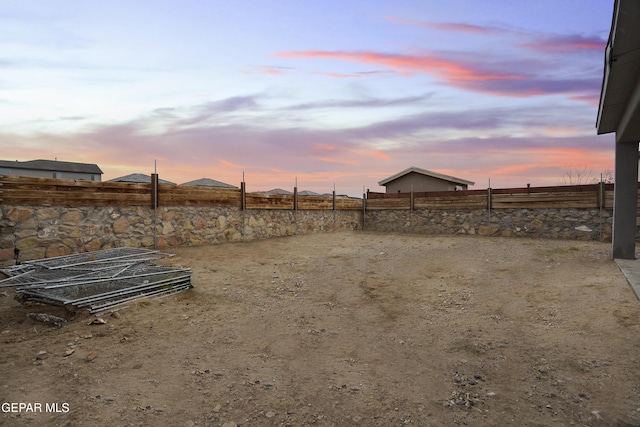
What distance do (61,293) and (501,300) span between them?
8.19m

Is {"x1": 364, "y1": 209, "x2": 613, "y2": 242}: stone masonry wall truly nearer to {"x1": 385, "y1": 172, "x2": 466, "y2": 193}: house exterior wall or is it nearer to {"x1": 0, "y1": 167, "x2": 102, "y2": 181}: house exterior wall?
{"x1": 385, "y1": 172, "x2": 466, "y2": 193}: house exterior wall

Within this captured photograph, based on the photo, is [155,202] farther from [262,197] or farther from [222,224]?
[262,197]

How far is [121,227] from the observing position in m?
10.5

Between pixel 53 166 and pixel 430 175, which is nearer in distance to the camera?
pixel 430 175

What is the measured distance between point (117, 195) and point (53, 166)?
38870 mm

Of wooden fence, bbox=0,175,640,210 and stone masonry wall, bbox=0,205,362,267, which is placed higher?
wooden fence, bbox=0,175,640,210

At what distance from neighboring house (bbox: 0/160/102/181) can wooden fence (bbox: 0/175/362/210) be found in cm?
3029

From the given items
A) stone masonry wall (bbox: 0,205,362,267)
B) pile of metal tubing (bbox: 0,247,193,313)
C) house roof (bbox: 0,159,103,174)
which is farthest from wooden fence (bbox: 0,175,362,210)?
house roof (bbox: 0,159,103,174)

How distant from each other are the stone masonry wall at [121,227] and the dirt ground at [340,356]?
2725 millimetres

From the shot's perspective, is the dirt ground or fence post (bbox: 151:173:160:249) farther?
fence post (bbox: 151:173:160:249)

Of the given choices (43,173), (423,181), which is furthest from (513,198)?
(43,173)

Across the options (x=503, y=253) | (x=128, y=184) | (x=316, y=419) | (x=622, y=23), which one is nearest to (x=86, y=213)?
(x=128, y=184)

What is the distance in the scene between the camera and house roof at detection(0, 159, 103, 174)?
3778cm

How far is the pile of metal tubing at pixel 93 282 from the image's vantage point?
6035mm
